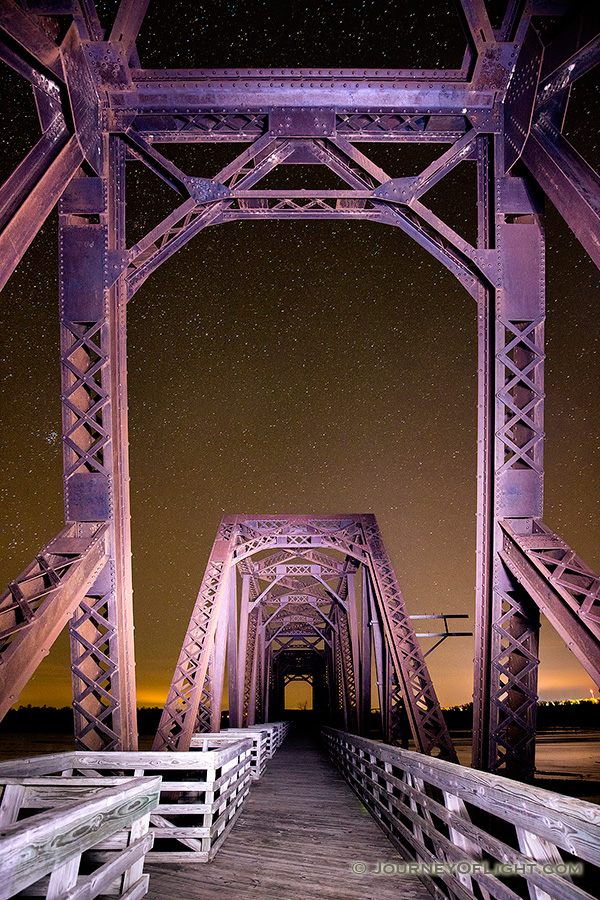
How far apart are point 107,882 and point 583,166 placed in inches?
217

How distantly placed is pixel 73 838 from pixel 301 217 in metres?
6.12

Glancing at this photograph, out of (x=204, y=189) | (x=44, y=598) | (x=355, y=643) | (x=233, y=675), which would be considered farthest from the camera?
(x=355, y=643)

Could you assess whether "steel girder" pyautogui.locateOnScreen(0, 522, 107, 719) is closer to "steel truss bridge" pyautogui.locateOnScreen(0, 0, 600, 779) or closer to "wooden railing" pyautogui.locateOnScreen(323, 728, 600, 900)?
"steel truss bridge" pyautogui.locateOnScreen(0, 0, 600, 779)

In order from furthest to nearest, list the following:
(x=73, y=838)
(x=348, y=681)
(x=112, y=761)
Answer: (x=348, y=681), (x=112, y=761), (x=73, y=838)

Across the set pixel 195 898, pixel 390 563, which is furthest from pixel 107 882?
pixel 390 563

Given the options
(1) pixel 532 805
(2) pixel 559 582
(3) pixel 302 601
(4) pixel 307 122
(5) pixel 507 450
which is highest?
(4) pixel 307 122

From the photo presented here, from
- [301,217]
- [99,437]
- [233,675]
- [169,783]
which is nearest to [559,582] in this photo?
[169,783]

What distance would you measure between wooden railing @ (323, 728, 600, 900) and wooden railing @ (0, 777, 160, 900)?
6.57 feet

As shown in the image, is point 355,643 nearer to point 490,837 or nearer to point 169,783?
point 169,783

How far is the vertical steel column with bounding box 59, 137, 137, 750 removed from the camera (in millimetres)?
5352

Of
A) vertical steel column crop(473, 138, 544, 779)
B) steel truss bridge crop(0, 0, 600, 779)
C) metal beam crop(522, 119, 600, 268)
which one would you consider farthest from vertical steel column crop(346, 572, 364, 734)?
metal beam crop(522, 119, 600, 268)

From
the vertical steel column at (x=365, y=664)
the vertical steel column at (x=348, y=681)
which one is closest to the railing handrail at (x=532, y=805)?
the vertical steel column at (x=365, y=664)

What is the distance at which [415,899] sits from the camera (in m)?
4.22

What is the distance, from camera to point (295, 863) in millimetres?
5324
